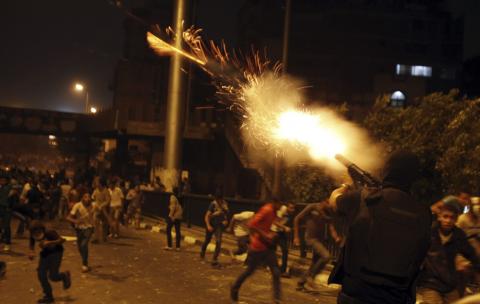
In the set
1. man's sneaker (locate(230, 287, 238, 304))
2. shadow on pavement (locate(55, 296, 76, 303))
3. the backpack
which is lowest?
shadow on pavement (locate(55, 296, 76, 303))

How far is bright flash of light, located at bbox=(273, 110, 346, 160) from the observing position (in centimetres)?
922

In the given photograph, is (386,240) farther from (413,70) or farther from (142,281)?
(413,70)

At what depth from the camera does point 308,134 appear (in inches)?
399

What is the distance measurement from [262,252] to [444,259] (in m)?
3.28

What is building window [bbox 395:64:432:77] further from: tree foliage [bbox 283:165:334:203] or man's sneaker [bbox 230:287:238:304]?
man's sneaker [bbox 230:287:238:304]

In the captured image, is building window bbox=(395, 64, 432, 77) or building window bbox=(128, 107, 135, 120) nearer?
building window bbox=(128, 107, 135, 120)

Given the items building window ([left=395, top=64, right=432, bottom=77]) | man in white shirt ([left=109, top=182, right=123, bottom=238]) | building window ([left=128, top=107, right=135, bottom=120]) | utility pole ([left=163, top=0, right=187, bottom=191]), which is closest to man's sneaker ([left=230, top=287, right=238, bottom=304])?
man in white shirt ([left=109, top=182, right=123, bottom=238])

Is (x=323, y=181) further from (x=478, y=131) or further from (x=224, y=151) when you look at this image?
(x=224, y=151)

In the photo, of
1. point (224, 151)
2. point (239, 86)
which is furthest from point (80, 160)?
point (239, 86)

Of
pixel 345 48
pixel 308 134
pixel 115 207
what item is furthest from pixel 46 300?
pixel 345 48

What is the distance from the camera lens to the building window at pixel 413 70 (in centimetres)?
5231

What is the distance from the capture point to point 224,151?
35156 millimetres

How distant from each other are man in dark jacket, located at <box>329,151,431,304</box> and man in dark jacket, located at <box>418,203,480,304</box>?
2.29m

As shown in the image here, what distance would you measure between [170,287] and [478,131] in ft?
37.6
